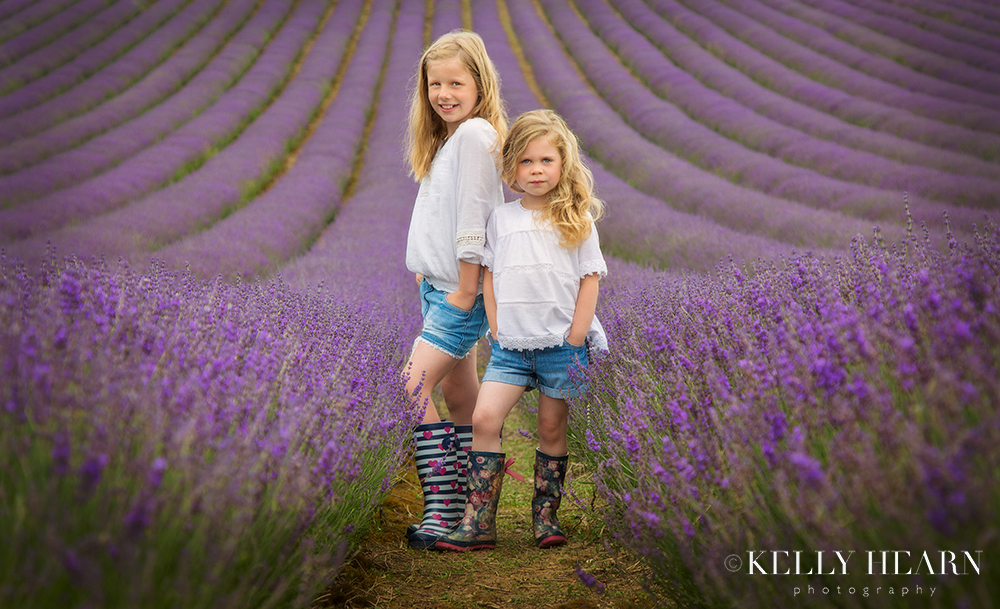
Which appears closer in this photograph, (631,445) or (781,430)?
(781,430)

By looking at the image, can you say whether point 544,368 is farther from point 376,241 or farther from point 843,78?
point 843,78

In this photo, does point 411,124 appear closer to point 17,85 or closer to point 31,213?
point 31,213

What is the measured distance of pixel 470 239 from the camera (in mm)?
2197

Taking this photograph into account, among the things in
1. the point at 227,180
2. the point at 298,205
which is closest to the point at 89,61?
the point at 227,180

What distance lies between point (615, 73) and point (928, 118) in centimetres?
757

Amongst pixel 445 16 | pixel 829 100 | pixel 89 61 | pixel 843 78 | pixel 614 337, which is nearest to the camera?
pixel 614 337

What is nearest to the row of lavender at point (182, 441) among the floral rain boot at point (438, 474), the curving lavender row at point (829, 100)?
the floral rain boot at point (438, 474)

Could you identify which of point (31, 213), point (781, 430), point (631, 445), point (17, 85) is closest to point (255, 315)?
point (631, 445)

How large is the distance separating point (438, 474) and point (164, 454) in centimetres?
127

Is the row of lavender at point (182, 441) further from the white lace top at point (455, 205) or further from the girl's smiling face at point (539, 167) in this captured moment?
the girl's smiling face at point (539, 167)

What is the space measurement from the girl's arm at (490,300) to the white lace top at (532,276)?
0.06 feet

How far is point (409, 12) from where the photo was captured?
21.8 m

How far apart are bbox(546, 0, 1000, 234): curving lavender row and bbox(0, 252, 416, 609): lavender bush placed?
4.34m

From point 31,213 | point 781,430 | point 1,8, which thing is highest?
point 1,8
